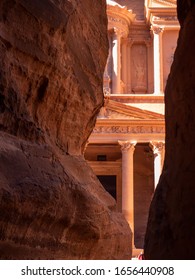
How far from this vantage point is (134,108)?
25984 millimetres

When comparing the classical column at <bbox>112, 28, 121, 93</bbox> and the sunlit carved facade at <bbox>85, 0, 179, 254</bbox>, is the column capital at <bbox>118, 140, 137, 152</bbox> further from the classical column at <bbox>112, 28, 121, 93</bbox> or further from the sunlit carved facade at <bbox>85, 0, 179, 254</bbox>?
the classical column at <bbox>112, 28, 121, 93</bbox>

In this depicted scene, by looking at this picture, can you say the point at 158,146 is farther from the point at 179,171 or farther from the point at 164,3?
the point at 179,171

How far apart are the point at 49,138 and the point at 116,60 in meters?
28.5

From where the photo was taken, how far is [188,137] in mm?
3238

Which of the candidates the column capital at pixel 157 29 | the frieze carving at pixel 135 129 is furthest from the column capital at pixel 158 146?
the column capital at pixel 157 29

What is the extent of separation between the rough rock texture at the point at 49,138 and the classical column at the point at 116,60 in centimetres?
2665

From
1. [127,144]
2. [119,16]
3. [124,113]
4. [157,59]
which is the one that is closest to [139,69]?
[157,59]

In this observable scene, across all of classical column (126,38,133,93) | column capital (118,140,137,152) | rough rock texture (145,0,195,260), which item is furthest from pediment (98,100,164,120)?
rough rock texture (145,0,195,260)

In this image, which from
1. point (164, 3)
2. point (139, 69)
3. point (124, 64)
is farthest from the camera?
point (139, 69)

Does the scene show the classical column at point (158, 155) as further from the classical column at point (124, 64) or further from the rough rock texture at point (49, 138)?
the rough rock texture at point (49, 138)

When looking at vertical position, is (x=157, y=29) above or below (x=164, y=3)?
below

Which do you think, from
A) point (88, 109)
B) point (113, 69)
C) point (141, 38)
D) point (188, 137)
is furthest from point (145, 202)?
point (188, 137)

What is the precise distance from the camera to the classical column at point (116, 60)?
105ft

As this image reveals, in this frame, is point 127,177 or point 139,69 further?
point 139,69
